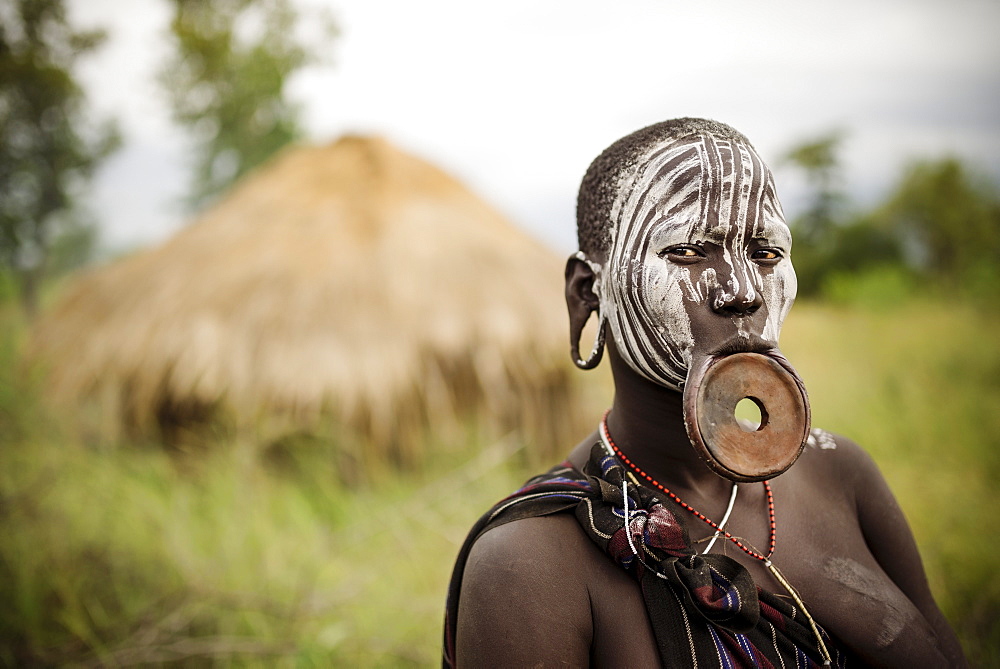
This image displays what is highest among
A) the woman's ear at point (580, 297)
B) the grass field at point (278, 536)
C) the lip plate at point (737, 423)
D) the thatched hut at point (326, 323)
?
the woman's ear at point (580, 297)

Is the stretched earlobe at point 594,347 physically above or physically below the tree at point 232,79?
below

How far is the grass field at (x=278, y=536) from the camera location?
3.18m

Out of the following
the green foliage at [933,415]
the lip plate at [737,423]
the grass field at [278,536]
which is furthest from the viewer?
the green foliage at [933,415]

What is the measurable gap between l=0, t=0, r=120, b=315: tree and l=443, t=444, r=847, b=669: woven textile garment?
608 cm

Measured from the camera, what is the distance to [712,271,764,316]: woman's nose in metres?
1.08

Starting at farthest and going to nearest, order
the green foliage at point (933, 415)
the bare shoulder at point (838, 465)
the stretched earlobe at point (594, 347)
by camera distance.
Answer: the green foliage at point (933, 415) → the bare shoulder at point (838, 465) → the stretched earlobe at point (594, 347)

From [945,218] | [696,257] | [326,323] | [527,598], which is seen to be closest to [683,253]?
[696,257]

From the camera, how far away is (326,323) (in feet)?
16.8

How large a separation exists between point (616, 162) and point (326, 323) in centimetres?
413

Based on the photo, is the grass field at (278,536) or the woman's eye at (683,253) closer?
the woman's eye at (683,253)

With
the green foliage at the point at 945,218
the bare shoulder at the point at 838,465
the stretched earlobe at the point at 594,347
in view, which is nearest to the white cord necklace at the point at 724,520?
the bare shoulder at the point at 838,465

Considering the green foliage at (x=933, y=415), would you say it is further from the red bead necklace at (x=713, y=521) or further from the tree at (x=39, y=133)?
the tree at (x=39, y=133)

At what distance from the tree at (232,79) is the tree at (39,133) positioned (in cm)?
144

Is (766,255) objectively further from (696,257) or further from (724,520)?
(724,520)
